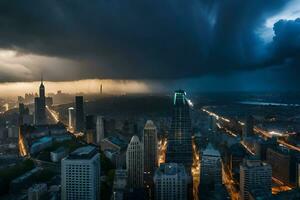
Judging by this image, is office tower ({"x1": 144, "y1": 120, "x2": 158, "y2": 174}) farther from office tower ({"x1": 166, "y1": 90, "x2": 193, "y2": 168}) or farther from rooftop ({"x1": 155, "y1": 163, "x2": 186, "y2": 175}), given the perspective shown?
rooftop ({"x1": 155, "y1": 163, "x2": 186, "y2": 175})

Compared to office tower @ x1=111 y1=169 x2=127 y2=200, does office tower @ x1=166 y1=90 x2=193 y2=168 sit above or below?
above

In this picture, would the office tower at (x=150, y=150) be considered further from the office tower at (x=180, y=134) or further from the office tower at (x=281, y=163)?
the office tower at (x=281, y=163)

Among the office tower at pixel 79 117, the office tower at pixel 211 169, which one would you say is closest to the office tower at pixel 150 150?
the office tower at pixel 211 169

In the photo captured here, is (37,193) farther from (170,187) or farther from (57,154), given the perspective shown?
(57,154)

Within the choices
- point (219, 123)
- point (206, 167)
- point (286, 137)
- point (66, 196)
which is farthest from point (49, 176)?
point (219, 123)

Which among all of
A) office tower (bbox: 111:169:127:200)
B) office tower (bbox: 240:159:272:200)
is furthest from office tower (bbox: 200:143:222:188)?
office tower (bbox: 111:169:127:200)

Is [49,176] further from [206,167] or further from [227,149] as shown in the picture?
[227,149]
